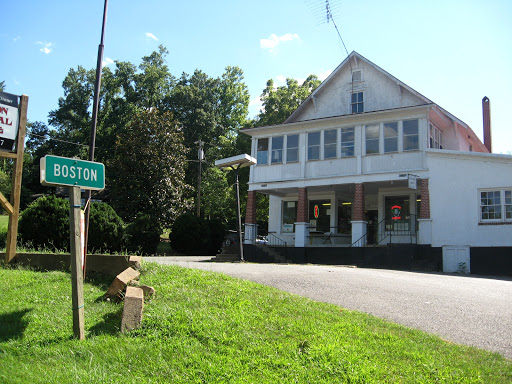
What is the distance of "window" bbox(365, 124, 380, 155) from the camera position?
21289 mm

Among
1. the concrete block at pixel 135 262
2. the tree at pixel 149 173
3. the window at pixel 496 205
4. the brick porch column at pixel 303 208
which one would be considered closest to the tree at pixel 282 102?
the tree at pixel 149 173

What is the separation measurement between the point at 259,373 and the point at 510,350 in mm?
3468

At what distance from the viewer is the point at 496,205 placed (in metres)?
18.4

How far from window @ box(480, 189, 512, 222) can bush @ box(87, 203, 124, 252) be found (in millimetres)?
14401

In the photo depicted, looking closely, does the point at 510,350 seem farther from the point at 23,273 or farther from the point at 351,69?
the point at 351,69

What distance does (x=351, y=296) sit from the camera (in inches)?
343

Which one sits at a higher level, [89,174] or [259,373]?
[89,174]

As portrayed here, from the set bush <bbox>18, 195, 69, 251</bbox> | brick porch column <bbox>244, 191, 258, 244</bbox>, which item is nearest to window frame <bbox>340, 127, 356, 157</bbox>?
brick porch column <bbox>244, 191, 258, 244</bbox>

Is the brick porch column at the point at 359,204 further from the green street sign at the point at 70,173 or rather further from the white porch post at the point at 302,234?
the green street sign at the point at 70,173

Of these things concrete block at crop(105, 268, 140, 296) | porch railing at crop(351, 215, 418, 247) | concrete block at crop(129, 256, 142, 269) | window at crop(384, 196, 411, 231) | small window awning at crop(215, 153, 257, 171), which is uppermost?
small window awning at crop(215, 153, 257, 171)

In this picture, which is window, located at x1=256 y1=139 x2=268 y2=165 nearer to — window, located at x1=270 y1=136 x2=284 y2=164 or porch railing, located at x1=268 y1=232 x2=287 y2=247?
window, located at x1=270 y1=136 x2=284 y2=164

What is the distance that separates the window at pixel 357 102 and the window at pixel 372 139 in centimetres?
223

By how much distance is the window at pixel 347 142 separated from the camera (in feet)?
72.2

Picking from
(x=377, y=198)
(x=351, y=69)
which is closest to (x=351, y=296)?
(x=377, y=198)
